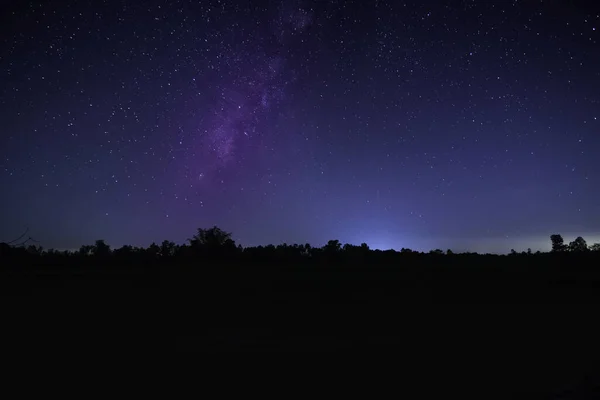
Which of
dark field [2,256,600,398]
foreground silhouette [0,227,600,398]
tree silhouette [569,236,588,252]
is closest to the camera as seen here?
dark field [2,256,600,398]

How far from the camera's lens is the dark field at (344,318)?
9055 millimetres

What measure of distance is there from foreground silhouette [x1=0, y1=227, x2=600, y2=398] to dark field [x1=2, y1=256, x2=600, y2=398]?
0.05m

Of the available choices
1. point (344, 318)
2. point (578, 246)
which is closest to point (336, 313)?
point (344, 318)

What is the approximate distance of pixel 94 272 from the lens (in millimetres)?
25500

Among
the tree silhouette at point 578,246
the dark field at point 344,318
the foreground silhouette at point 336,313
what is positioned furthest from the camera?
the tree silhouette at point 578,246

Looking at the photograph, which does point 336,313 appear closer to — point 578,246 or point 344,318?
point 344,318

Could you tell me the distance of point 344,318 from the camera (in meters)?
13.6

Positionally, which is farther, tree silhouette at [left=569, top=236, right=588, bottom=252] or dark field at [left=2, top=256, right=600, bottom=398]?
tree silhouette at [left=569, top=236, right=588, bottom=252]

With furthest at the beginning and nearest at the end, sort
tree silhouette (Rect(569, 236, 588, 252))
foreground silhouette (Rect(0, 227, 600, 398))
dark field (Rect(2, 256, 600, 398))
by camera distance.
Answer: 1. tree silhouette (Rect(569, 236, 588, 252))
2. foreground silhouette (Rect(0, 227, 600, 398))
3. dark field (Rect(2, 256, 600, 398))

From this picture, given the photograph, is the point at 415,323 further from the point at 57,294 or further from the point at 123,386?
the point at 57,294

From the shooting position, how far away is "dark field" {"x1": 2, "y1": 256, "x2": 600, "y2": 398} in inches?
356

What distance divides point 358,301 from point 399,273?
10371 millimetres

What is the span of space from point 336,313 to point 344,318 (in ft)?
2.94

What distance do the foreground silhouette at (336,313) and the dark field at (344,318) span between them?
0.05 metres
